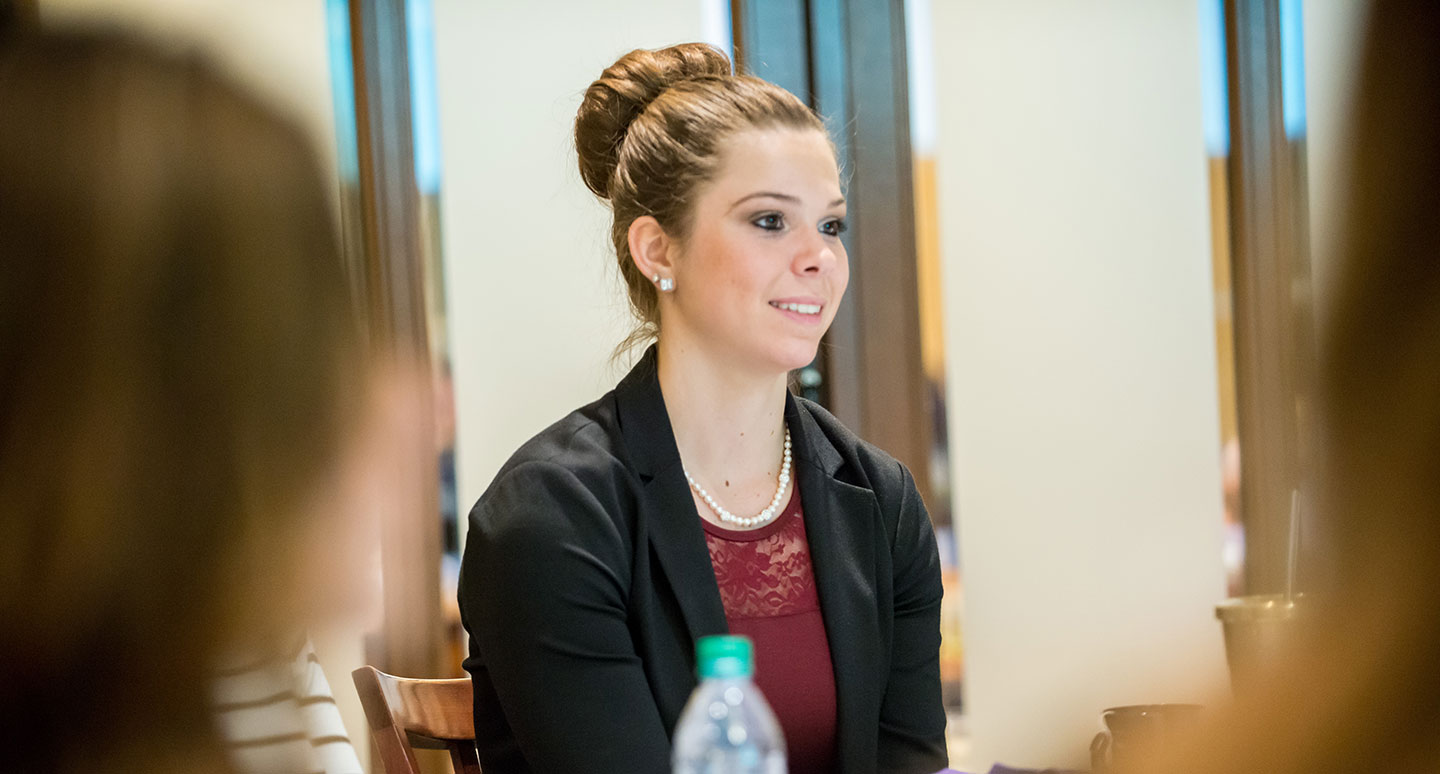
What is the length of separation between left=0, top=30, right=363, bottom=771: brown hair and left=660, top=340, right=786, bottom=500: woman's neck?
1190 millimetres

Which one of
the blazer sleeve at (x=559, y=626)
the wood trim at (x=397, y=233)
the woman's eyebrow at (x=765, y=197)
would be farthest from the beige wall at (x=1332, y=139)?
the wood trim at (x=397, y=233)

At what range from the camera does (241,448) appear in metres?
0.27

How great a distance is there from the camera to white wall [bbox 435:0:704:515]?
2326 millimetres

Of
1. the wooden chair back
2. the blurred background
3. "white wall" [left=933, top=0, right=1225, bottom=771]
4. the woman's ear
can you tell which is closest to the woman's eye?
the woman's ear

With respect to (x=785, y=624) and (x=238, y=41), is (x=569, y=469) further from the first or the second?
(x=238, y=41)

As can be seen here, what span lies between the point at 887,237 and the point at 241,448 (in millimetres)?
2208

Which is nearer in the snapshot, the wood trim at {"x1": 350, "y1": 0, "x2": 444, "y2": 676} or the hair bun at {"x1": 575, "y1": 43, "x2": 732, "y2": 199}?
the hair bun at {"x1": 575, "y1": 43, "x2": 732, "y2": 199}

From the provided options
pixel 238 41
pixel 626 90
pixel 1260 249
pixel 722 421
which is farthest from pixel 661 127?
pixel 1260 249

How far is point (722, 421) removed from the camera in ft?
4.88

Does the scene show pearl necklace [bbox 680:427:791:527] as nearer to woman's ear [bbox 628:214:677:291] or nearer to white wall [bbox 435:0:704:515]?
woman's ear [bbox 628:214:677:291]

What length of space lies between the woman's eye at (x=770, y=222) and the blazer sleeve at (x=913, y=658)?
33 cm

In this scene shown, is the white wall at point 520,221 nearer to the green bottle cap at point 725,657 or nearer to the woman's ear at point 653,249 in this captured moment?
the woman's ear at point 653,249

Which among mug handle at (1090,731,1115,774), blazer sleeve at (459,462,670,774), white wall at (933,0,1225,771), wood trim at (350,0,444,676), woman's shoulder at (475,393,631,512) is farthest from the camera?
white wall at (933,0,1225,771)

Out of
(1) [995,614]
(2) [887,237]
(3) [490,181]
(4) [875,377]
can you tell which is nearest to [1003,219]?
(2) [887,237]
